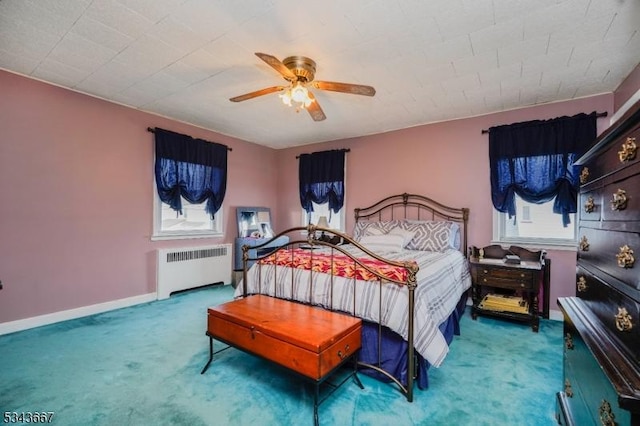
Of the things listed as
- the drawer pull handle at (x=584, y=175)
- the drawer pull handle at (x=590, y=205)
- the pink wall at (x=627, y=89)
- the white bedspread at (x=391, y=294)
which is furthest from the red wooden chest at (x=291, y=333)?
the pink wall at (x=627, y=89)

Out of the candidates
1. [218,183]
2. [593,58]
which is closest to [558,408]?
[593,58]

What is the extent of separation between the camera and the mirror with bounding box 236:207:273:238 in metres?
5.16

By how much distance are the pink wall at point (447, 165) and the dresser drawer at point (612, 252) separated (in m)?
2.48

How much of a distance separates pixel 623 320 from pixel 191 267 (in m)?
4.53

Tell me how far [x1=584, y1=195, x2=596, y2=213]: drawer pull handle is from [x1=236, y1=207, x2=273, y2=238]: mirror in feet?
14.9

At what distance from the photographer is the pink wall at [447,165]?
340 centimetres

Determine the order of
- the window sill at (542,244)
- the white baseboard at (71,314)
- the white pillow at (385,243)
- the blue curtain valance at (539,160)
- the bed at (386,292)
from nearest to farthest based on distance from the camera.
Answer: the bed at (386,292), the white baseboard at (71,314), the blue curtain valance at (539,160), the window sill at (542,244), the white pillow at (385,243)

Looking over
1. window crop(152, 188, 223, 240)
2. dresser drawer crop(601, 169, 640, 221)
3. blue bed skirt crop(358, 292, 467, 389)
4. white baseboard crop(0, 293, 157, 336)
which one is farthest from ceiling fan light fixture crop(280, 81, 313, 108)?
white baseboard crop(0, 293, 157, 336)

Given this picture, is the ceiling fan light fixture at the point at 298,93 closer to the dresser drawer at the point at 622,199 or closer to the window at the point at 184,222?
the dresser drawer at the point at 622,199

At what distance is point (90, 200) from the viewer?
11.4 feet

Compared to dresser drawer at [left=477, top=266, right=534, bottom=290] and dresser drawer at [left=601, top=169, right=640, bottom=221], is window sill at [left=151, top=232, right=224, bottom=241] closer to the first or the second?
dresser drawer at [left=477, top=266, right=534, bottom=290]

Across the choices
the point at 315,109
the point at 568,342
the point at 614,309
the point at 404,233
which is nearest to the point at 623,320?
the point at 614,309

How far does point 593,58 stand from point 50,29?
439 centimetres

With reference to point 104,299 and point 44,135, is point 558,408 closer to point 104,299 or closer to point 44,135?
point 104,299
